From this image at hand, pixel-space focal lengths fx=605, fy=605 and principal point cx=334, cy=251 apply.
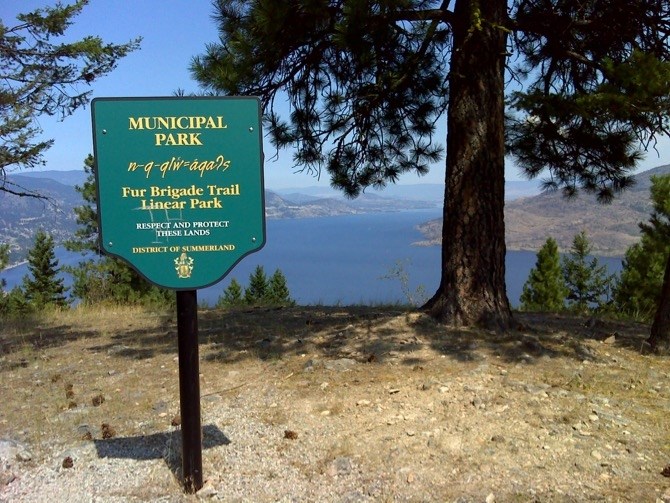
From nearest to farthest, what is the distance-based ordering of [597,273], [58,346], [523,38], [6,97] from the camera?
[58,346], [523,38], [6,97], [597,273]

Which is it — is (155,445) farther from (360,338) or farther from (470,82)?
(470,82)

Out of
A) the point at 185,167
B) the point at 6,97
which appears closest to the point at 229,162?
the point at 185,167

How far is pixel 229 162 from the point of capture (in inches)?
121

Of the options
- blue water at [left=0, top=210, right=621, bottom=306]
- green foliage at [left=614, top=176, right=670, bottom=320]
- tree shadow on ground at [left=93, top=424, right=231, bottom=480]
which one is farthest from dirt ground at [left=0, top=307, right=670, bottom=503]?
blue water at [left=0, top=210, right=621, bottom=306]

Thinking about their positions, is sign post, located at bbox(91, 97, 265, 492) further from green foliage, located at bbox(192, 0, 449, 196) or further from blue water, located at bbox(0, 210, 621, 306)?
blue water, located at bbox(0, 210, 621, 306)

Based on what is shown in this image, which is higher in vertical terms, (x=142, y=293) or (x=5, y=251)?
(x=5, y=251)

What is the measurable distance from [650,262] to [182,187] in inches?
975

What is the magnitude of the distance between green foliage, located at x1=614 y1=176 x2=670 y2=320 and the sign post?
1763cm

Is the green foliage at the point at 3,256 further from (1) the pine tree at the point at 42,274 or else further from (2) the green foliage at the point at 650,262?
(1) the pine tree at the point at 42,274

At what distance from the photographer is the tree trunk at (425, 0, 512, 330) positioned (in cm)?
546

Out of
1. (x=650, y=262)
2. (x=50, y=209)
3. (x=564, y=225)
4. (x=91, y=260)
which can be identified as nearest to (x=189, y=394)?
(x=50, y=209)

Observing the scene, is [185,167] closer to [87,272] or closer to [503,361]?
[503,361]

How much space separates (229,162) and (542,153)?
5452mm

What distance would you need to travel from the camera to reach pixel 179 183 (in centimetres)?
304
